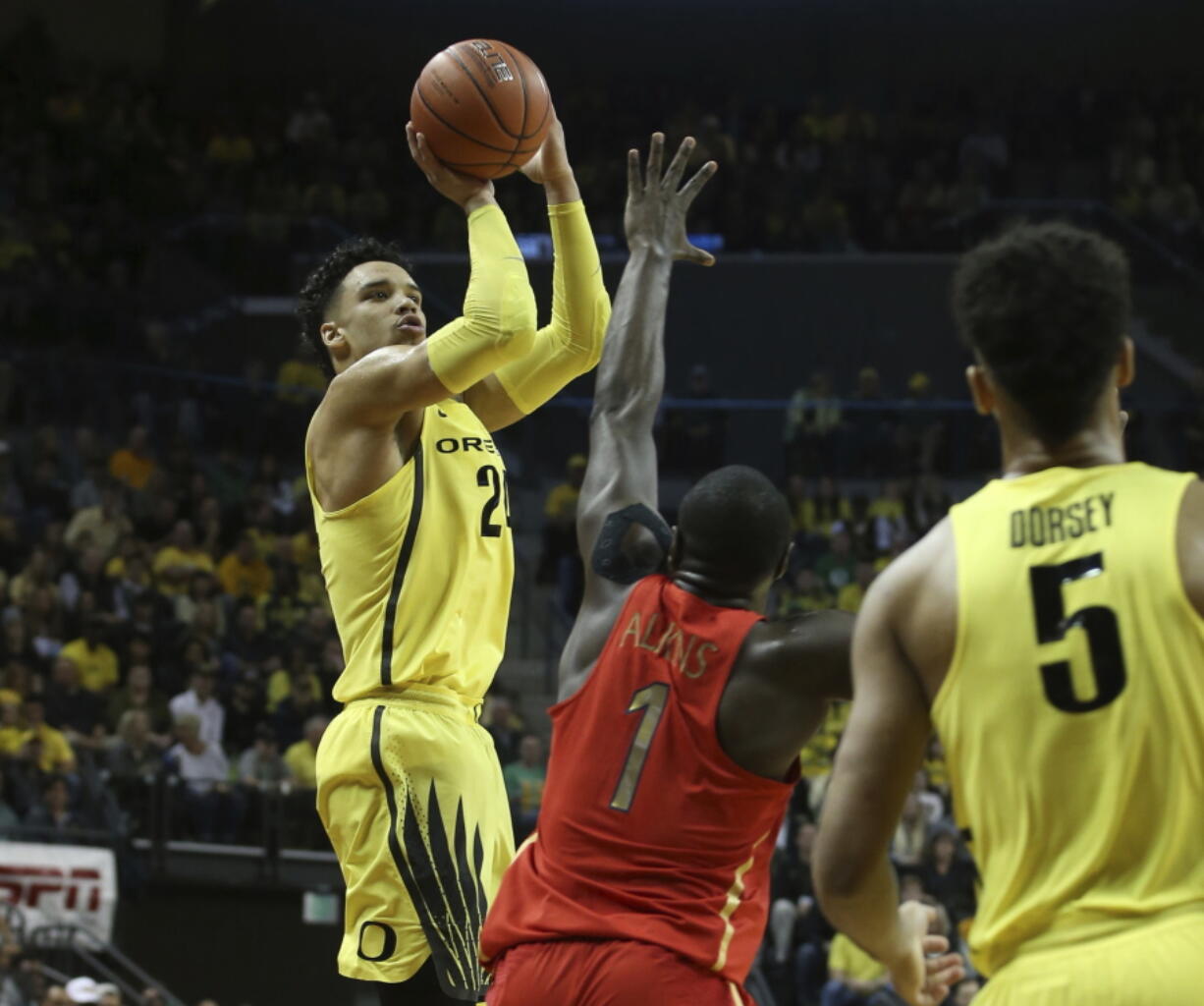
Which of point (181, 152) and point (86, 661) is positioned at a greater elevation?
point (181, 152)

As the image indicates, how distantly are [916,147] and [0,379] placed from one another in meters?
10.5

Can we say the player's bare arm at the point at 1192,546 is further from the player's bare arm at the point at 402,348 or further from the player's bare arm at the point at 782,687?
the player's bare arm at the point at 402,348

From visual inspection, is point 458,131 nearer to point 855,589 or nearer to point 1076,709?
point 1076,709

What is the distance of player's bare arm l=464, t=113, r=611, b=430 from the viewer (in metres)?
5.16

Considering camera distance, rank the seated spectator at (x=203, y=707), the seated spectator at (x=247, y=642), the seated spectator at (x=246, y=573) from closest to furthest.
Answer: the seated spectator at (x=203, y=707)
the seated spectator at (x=247, y=642)
the seated spectator at (x=246, y=573)

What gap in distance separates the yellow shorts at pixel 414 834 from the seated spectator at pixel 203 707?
8176 millimetres

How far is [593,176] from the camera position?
1972cm

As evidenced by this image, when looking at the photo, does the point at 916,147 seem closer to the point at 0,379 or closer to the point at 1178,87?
the point at 1178,87

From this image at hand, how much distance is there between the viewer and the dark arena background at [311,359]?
467 inches

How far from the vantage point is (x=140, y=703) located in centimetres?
1266

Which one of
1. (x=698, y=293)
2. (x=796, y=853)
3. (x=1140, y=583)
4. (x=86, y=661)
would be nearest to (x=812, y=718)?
(x=1140, y=583)

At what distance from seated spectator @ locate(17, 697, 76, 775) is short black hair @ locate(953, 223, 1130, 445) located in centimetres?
1030

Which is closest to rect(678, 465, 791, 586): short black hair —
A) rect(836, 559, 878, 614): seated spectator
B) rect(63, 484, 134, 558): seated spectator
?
rect(836, 559, 878, 614): seated spectator

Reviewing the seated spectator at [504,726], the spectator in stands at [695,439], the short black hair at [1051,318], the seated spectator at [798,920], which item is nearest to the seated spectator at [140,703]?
the seated spectator at [504,726]
